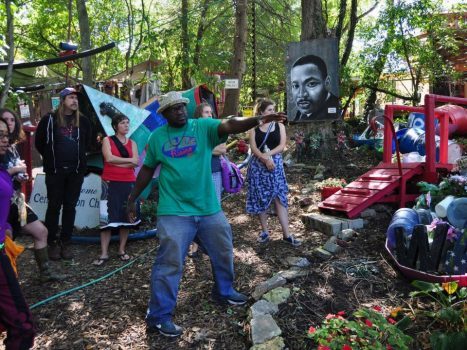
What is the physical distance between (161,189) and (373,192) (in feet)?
10.2

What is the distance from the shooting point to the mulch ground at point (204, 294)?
132 inches

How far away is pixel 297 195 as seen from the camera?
7.26m

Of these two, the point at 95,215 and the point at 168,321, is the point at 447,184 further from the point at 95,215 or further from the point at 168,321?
the point at 95,215

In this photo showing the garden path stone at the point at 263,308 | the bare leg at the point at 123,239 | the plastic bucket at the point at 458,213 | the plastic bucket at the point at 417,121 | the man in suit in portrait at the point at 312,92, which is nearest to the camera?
the garden path stone at the point at 263,308

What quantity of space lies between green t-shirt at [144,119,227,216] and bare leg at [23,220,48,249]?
1.32 meters

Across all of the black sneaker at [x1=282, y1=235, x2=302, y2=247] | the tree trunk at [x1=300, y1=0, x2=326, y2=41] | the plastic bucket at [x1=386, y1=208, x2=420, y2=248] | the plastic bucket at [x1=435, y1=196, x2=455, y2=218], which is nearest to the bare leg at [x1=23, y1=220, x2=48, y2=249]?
the black sneaker at [x1=282, y1=235, x2=302, y2=247]

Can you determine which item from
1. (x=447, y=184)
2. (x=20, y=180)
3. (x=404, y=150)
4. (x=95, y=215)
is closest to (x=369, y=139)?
(x=404, y=150)

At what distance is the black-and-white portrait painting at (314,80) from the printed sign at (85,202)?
4.83 metres

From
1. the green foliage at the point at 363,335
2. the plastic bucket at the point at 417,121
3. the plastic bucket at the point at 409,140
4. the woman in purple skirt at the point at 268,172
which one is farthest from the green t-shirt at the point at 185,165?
the plastic bucket at the point at 417,121

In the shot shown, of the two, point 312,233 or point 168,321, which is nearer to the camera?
point 168,321

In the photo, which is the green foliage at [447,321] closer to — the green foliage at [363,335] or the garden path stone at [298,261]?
the green foliage at [363,335]

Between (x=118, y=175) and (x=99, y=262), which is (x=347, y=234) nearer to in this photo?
(x=118, y=175)

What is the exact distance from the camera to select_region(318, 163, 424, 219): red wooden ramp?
17.7 feet

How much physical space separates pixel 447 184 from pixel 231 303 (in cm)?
282
